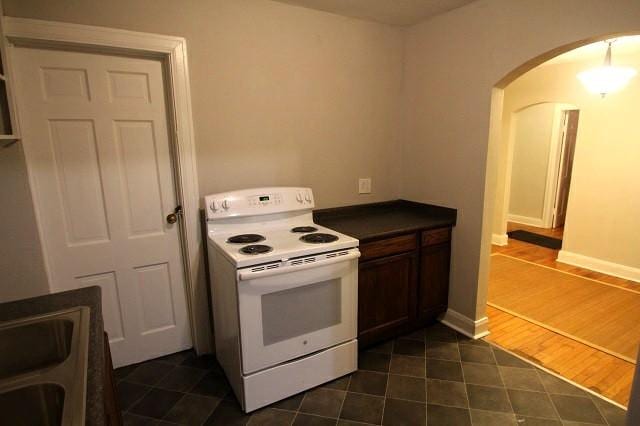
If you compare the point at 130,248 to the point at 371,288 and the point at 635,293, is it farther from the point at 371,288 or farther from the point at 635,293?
the point at 635,293

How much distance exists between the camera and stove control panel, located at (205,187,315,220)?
2.20 m

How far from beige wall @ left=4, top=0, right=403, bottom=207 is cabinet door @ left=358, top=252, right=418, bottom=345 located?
73 centimetres

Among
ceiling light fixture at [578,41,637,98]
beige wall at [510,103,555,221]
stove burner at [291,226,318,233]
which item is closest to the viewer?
stove burner at [291,226,318,233]

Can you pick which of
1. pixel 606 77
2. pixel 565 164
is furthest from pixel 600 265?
pixel 565 164

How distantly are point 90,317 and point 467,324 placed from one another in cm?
Result: 249

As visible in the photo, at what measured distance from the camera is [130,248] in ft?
7.23

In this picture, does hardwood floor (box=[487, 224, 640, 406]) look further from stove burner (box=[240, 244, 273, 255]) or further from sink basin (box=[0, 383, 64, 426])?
sink basin (box=[0, 383, 64, 426])

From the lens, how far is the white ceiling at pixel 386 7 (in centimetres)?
237

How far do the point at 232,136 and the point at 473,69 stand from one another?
1765 millimetres

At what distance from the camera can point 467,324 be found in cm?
266

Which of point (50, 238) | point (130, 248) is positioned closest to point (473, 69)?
point (130, 248)

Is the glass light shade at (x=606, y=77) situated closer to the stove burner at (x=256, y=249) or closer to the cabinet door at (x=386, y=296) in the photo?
the cabinet door at (x=386, y=296)

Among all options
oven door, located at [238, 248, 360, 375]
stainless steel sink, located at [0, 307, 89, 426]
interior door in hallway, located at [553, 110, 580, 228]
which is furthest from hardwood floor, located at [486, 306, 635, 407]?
interior door in hallway, located at [553, 110, 580, 228]

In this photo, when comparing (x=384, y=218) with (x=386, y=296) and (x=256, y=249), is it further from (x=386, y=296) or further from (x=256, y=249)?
(x=256, y=249)
